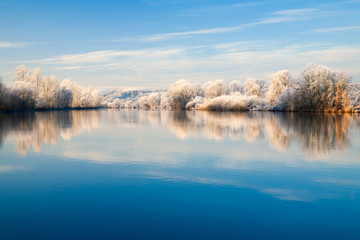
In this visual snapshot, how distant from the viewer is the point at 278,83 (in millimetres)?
59656

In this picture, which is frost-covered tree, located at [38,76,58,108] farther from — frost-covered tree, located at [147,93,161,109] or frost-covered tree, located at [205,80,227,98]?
frost-covered tree, located at [147,93,161,109]

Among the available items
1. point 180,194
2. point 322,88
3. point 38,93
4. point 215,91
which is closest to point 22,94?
point 38,93

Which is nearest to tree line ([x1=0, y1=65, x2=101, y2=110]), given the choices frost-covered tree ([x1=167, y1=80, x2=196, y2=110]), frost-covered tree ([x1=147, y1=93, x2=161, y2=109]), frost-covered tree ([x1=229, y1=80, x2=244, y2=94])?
frost-covered tree ([x1=147, y1=93, x2=161, y2=109])

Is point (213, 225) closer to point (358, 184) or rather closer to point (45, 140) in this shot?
point (358, 184)

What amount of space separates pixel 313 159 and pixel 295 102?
41.1m

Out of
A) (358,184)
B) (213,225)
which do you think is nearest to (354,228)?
(213,225)

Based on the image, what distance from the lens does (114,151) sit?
38.9 feet

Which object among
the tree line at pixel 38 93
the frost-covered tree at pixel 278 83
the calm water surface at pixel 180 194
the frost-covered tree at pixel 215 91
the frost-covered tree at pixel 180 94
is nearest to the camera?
the calm water surface at pixel 180 194

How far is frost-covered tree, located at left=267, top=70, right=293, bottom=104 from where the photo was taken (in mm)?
59344

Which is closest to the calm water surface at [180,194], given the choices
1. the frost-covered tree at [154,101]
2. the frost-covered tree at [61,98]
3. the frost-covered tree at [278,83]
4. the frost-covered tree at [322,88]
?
the frost-covered tree at [322,88]

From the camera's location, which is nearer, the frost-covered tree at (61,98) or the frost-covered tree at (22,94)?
the frost-covered tree at (22,94)

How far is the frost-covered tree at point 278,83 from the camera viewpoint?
195 feet

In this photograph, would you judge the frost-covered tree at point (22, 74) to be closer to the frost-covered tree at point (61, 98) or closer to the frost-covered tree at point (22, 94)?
the frost-covered tree at point (61, 98)

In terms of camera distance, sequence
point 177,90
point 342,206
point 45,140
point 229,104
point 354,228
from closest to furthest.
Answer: point 354,228 < point 342,206 < point 45,140 < point 229,104 < point 177,90
